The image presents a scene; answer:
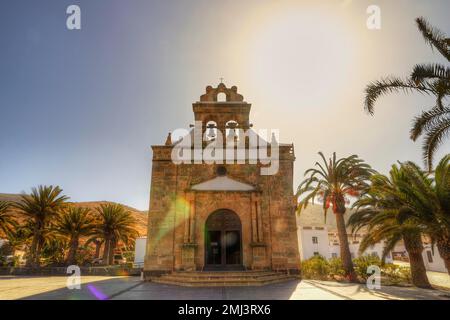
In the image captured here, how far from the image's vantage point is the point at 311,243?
36344mm

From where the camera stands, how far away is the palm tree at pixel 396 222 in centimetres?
1091

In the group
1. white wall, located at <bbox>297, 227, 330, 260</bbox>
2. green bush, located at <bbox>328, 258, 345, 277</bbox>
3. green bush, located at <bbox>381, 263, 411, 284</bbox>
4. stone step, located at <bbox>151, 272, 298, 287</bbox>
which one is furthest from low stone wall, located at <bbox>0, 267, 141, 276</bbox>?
white wall, located at <bbox>297, 227, 330, 260</bbox>

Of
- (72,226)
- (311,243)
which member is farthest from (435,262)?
(72,226)

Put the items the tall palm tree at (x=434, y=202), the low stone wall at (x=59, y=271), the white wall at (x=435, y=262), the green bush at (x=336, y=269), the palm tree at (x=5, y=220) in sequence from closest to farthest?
the tall palm tree at (x=434, y=202) < the green bush at (x=336, y=269) < the low stone wall at (x=59, y=271) < the palm tree at (x=5, y=220) < the white wall at (x=435, y=262)

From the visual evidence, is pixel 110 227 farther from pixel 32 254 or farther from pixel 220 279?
pixel 220 279

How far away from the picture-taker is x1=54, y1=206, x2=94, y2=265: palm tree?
81.3 feet

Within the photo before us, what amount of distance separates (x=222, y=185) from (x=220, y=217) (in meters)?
1.76

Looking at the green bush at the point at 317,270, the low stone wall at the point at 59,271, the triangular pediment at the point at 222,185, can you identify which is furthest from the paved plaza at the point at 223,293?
the low stone wall at the point at 59,271

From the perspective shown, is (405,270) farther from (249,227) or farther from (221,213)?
Result: (221,213)

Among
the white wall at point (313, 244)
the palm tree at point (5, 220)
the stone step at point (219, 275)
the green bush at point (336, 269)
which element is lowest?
the green bush at point (336, 269)

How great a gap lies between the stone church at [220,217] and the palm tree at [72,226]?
15.1 meters

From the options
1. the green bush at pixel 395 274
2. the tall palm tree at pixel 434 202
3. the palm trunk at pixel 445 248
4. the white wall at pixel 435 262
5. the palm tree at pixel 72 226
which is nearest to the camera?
the tall palm tree at pixel 434 202

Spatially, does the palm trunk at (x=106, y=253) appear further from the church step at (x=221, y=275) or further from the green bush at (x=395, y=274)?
the green bush at (x=395, y=274)

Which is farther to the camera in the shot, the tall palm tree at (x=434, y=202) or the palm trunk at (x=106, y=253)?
the palm trunk at (x=106, y=253)
